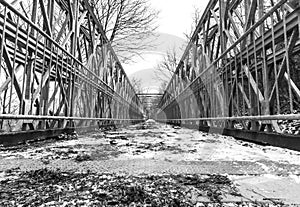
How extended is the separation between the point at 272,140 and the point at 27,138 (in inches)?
71.3

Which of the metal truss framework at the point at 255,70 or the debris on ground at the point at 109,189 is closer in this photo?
the debris on ground at the point at 109,189

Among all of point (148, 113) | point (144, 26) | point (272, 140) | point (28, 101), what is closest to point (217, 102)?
point (272, 140)

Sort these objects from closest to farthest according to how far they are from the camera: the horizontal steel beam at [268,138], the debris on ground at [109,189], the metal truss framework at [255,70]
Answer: the debris on ground at [109,189] → the horizontal steel beam at [268,138] → the metal truss framework at [255,70]

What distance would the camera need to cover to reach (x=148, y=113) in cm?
3878

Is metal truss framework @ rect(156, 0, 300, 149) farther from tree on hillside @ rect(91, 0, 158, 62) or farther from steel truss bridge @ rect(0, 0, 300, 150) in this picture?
tree on hillside @ rect(91, 0, 158, 62)

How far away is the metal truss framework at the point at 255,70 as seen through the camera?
133 centimetres

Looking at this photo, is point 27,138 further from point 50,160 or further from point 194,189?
point 194,189

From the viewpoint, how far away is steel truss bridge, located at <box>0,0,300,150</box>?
143 centimetres

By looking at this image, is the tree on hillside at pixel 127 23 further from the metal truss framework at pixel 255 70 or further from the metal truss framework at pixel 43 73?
the metal truss framework at pixel 255 70

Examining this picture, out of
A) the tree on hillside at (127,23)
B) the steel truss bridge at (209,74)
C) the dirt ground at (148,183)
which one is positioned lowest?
the dirt ground at (148,183)

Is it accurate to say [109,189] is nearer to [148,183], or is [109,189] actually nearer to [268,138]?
[148,183]

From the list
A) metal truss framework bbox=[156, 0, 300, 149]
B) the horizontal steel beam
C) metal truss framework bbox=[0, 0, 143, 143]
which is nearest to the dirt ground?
the horizontal steel beam

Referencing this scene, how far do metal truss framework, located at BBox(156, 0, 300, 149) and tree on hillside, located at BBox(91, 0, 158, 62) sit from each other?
201 inches

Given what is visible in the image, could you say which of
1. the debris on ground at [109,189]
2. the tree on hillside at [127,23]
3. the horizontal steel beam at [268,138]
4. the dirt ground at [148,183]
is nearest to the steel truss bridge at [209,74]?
the horizontal steel beam at [268,138]
